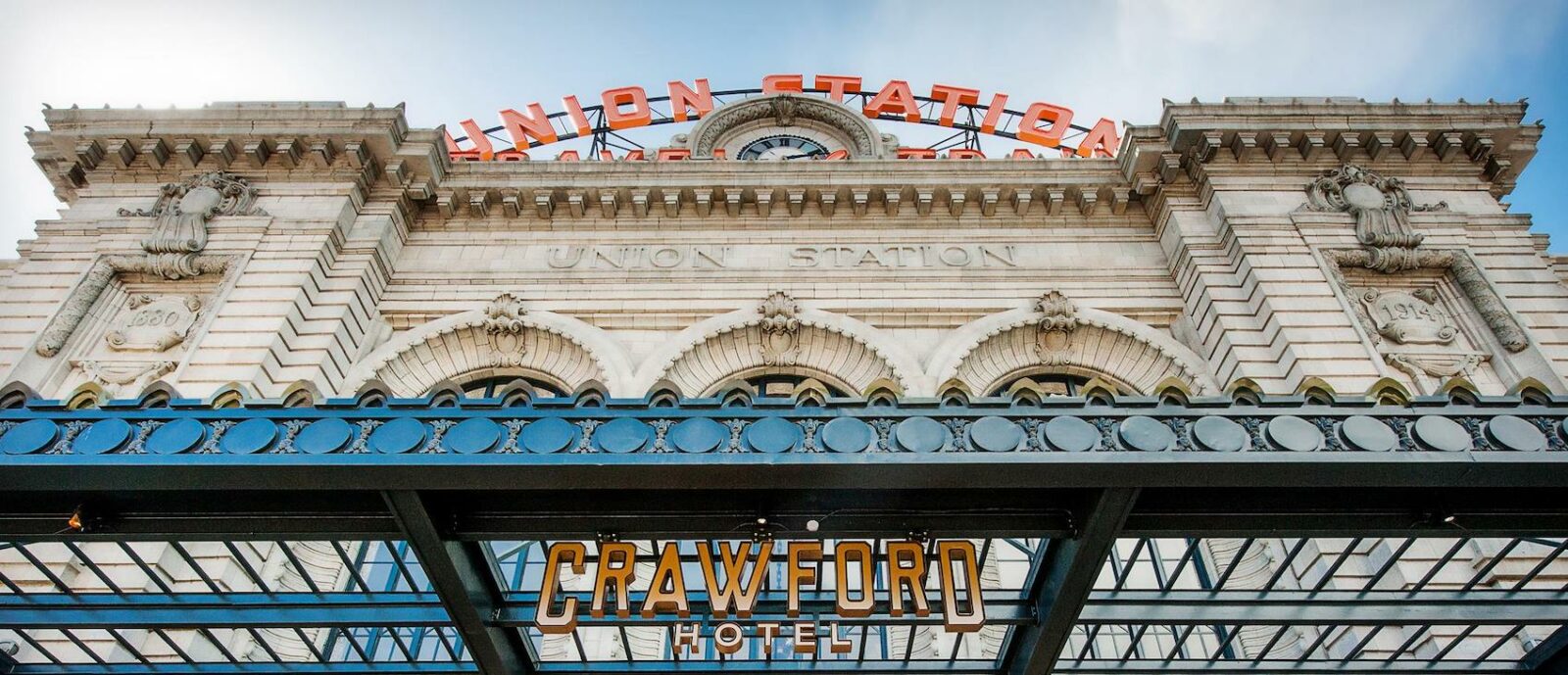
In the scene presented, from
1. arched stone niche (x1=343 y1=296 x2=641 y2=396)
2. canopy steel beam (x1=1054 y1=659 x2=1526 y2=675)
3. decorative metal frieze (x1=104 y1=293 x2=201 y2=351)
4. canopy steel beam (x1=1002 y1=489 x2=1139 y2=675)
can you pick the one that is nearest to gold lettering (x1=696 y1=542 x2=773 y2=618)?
canopy steel beam (x1=1002 y1=489 x2=1139 y2=675)

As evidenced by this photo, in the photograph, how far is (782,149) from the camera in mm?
21453

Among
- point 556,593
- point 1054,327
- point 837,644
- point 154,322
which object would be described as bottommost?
point 837,644

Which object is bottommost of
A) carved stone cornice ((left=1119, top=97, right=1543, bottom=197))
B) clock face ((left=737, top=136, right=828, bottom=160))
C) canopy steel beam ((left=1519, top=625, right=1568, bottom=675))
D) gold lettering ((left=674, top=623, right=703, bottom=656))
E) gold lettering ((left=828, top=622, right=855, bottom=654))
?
gold lettering ((left=828, top=622, right=855, bottom=654))

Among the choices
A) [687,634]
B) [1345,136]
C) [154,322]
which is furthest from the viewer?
[1345,136]

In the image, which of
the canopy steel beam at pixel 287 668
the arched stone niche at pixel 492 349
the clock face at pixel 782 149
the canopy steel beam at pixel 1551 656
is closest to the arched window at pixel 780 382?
the arched stone niche at pixel 492 349

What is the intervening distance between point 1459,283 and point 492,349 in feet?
51.1

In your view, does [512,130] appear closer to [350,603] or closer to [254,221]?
[254,221]

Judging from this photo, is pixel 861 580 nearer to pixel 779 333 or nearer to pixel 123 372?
pixel 779 333

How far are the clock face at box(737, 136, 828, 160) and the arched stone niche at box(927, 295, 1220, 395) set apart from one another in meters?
7.19

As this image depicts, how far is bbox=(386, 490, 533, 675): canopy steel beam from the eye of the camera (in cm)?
698

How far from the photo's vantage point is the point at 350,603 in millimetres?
7957

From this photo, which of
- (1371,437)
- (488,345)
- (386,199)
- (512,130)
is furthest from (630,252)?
(1371,437)

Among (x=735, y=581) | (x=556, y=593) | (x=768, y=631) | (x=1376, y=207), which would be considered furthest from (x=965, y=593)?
(x=1376, y=207)

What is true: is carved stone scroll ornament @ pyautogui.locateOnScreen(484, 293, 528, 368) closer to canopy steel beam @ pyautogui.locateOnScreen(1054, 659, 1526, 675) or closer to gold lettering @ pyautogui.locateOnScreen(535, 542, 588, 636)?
gold lettering @ pyautogui.locateOnScreen(535, 542, 588, 636)
